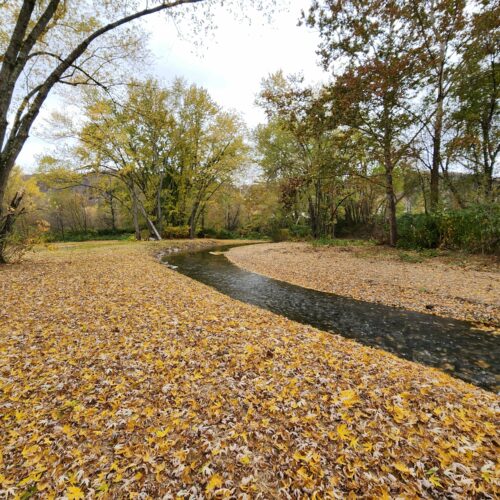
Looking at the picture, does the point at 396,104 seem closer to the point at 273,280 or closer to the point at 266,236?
the point at 273,280

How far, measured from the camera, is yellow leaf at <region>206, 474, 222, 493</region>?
237 cm

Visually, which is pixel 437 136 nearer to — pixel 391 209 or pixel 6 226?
pixel 391 209

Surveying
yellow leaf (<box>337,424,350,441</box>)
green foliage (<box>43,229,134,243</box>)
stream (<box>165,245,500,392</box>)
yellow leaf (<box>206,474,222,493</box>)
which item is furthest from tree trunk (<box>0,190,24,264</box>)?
green foliage (<box>43,229,134,243</box>)

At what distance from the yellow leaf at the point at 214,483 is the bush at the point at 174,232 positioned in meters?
29.3

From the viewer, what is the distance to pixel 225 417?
3168 millimetres

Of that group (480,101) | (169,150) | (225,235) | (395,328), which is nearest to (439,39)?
(480,101)

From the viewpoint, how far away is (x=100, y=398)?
3406 millimetres

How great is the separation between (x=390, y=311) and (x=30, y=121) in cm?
1297

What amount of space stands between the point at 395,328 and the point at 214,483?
5886 millimetres

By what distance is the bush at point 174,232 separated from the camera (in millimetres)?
30062

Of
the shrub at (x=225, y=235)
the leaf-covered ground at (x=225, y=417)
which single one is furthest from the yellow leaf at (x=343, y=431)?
the shrub at (x=225, y=235)

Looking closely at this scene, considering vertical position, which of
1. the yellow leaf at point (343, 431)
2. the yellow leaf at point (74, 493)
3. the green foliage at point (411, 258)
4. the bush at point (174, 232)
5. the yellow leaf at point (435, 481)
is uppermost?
the bush at point (174, 232)

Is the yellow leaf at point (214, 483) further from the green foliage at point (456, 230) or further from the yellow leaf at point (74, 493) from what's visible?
the green foliage at point (456, 230)

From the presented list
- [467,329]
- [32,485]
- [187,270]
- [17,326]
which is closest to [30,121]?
[17,326]
